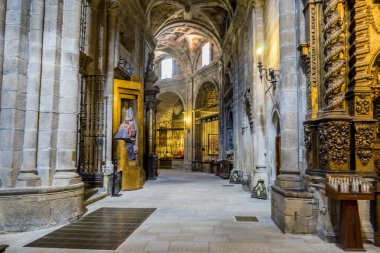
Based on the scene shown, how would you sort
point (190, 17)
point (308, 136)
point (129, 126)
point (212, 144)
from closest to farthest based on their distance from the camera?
point (308, 136) < point (129, 126) < point (190, 17) < point (212, 144)

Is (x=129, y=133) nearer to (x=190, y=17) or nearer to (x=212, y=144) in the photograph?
(x=190, y=17)

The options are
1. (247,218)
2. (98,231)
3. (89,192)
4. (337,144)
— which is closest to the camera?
(337,144)

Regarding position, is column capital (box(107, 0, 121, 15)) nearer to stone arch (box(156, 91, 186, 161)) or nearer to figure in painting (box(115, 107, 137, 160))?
figure in painting (box(115, 107, 137, 160))

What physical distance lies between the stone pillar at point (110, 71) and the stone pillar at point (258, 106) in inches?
196

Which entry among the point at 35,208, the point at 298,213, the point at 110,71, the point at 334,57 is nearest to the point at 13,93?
the point at 35,208

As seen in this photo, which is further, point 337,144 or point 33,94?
point 33,94

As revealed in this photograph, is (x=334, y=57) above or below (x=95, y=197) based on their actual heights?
above

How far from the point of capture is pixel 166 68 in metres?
30.0

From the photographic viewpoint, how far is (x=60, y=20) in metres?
6.46

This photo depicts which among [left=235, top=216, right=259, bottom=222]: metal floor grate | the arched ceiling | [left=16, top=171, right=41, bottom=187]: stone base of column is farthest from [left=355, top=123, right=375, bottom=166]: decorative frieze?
the arched ceiling

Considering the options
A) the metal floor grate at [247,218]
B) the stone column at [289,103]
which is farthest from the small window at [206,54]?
the metal floor grate at [247,218]

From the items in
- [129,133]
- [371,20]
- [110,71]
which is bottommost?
[129,133]

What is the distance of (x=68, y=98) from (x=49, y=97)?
0.39 meters

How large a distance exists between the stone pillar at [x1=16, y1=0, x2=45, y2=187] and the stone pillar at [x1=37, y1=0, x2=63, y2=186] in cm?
9
